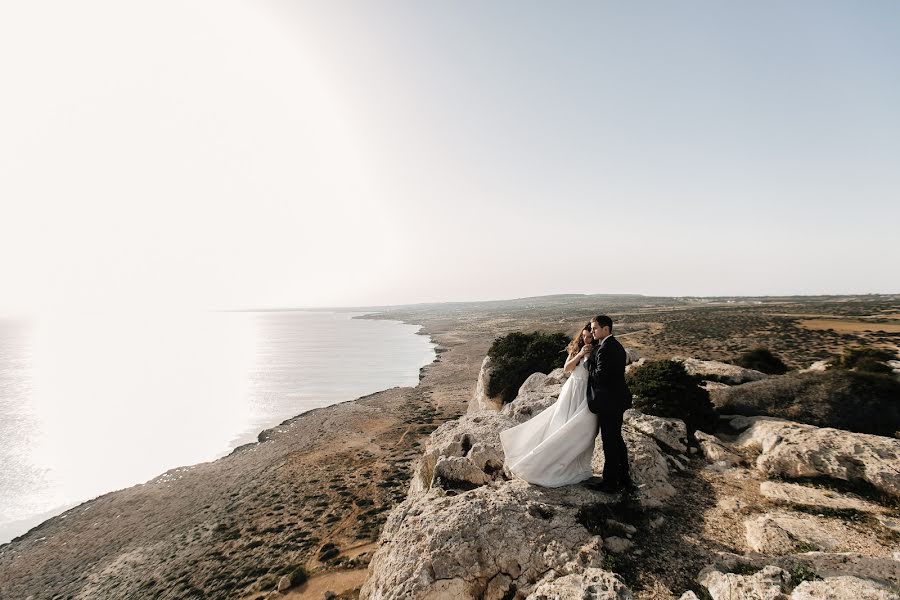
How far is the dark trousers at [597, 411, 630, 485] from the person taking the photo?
21.4ft

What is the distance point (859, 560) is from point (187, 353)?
106m

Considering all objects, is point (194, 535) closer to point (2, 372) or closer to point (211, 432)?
point (211, 432)

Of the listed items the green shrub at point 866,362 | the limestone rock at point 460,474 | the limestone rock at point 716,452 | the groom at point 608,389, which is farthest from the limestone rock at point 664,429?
the green shrub at point 866,362

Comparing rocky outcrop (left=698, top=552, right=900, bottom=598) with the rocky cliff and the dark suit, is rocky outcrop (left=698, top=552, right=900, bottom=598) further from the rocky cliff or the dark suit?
the dark suit

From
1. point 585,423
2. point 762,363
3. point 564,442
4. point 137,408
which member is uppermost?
point 585,423

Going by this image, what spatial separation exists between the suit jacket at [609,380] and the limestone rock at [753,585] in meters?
2.33

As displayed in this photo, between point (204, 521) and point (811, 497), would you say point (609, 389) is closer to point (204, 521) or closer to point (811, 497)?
point (811, 497)

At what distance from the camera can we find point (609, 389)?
639 centimetres

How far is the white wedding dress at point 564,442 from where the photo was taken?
6.76 metres

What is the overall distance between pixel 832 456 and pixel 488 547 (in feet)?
23.6

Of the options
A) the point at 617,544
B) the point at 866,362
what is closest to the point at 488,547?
the point at 617,544

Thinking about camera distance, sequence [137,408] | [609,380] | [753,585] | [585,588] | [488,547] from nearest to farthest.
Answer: [753,585] → [585,588] → [488,547] → [609,380] → [137,408]

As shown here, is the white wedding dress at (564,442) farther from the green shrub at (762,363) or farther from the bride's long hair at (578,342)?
the green shrub at (762,363)

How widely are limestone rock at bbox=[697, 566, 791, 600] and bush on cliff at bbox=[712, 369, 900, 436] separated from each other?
9.40 m
